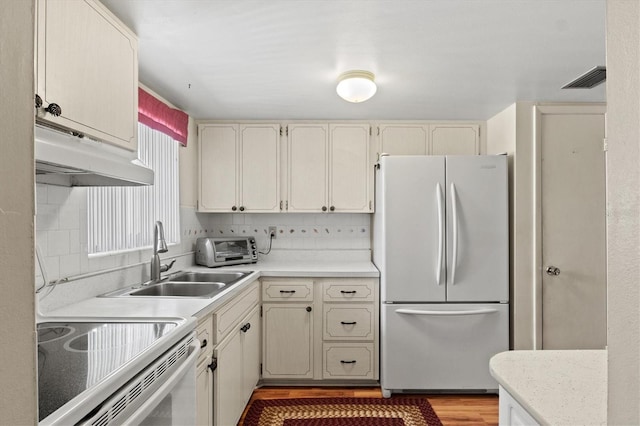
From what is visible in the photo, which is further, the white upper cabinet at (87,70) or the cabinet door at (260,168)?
the cabinet door at (260,168)

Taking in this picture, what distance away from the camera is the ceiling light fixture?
91.5 inches

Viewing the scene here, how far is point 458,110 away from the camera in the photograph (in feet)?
10.4

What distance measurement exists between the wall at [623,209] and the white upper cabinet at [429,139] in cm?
302

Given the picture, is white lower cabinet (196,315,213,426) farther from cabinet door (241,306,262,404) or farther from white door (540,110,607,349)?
white door (540,110,607,349)

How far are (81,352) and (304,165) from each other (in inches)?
97.7

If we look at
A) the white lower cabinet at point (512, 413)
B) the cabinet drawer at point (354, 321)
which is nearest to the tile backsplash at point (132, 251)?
the cabinet drawer at point (354, 321)

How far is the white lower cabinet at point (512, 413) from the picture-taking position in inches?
39.0

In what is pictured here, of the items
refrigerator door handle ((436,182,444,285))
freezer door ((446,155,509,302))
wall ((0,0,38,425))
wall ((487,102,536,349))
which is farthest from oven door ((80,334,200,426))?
wall ((487,102,536,349))

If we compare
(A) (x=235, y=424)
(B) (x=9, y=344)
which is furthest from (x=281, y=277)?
(B) (x=9, y=344)

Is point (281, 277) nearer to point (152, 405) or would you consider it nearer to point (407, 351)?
point (407, 351)

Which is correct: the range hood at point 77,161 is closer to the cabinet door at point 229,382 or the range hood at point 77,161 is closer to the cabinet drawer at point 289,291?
the cabinet door at point 229,382

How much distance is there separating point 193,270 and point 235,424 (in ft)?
3.73

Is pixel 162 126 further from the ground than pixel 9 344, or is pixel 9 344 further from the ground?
pixel 162 126

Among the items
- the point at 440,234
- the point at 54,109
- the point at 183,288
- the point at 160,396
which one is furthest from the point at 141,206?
the point at 440,234
